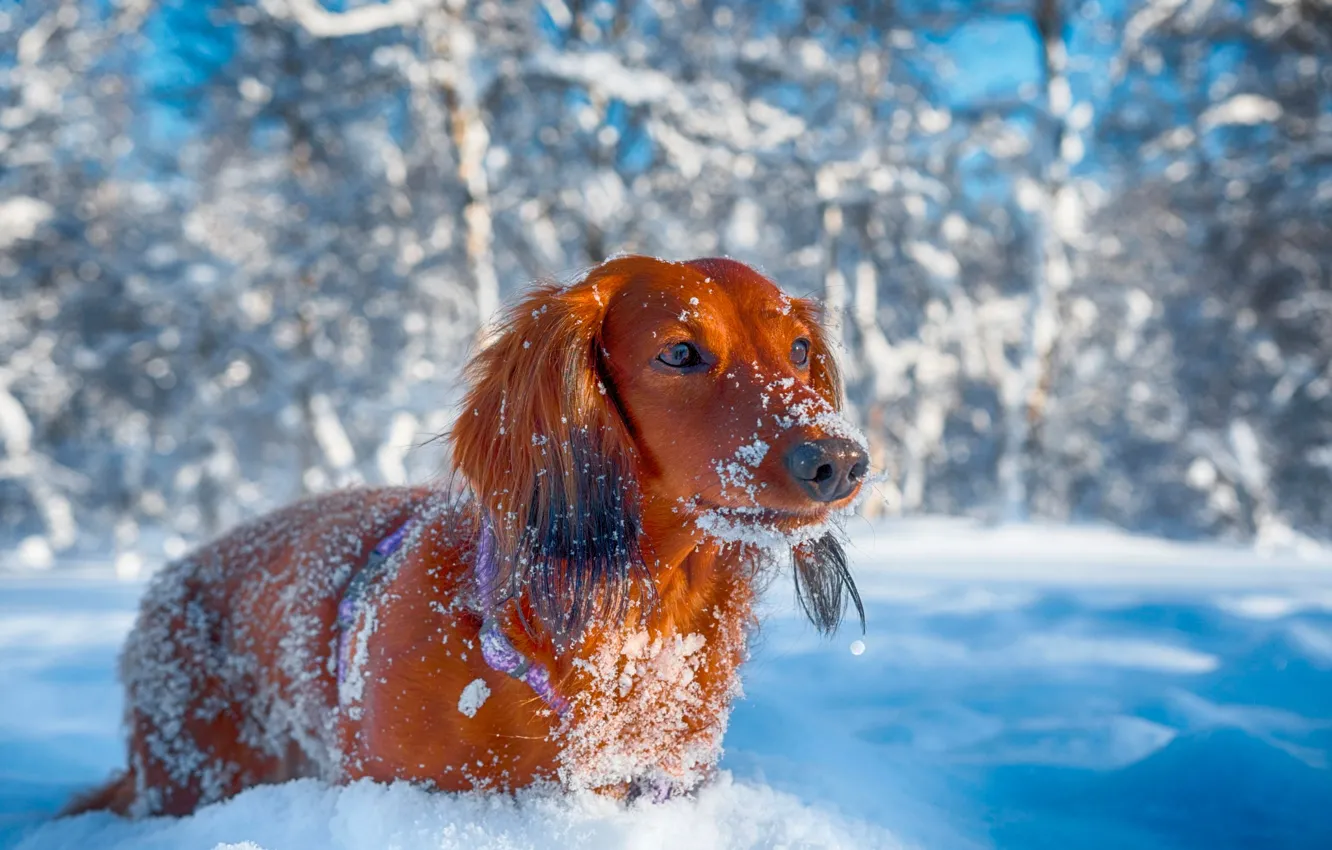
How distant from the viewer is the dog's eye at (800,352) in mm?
1897

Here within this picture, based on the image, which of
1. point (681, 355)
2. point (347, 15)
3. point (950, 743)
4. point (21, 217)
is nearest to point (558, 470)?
point (681, 355)

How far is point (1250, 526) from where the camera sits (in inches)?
619

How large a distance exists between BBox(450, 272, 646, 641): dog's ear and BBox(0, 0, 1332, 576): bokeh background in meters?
5.08

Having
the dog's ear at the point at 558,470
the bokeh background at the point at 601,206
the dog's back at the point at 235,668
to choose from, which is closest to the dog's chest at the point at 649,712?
the dog's ear at the point at 558,470

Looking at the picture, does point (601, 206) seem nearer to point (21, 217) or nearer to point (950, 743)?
point (950, 743)

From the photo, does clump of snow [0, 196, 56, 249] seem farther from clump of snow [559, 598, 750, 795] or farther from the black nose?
the black nose

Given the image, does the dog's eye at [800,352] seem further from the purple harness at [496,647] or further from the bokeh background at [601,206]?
the bokeh background at [601,206]

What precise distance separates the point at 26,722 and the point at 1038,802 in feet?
12.3

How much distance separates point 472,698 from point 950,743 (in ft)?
5.21

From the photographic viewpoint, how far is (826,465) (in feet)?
4.65

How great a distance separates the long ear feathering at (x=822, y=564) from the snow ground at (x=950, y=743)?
0.11m

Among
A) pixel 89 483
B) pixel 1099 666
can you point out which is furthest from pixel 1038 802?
pixel 89 483

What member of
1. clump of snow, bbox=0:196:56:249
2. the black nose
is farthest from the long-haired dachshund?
clump of snow, bbox=0:196:56:249

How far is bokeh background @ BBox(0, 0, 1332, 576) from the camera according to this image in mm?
8852
